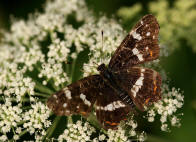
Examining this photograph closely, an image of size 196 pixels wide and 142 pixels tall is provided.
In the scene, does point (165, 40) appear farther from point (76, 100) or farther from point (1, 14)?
point (1, 14)

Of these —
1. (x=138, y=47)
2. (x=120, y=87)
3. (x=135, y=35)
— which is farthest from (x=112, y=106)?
(x=135, y=35)

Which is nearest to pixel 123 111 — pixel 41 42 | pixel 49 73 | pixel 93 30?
pixel 49 73

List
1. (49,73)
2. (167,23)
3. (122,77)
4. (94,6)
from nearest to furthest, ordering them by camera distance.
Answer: (122,77) < (49,73) < (167,23) < (94,6)

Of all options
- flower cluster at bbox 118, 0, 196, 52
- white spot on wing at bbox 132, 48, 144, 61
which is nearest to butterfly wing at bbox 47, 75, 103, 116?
white spot on wing at bbox 132, 48, 144, 61

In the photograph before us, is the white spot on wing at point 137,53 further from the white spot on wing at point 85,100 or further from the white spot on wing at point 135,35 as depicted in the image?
the white spot on wing at point 85,100

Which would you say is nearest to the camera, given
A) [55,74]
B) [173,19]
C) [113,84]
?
[113,84]

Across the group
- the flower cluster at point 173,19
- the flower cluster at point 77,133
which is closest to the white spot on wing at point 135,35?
the flower cluster at point 173,19

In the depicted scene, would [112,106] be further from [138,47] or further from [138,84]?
[138,47]
